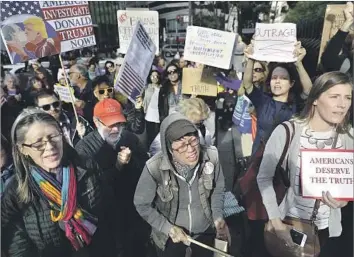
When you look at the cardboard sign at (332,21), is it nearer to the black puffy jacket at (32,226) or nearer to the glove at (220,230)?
the glove at (220,230)

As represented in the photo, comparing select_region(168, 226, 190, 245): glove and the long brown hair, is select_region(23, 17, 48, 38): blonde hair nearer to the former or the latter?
select_region(168, 226, 190, 245): glove

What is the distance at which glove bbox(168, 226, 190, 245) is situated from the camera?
2.25 m

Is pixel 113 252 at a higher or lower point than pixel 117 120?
lower

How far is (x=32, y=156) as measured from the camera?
2107 mm

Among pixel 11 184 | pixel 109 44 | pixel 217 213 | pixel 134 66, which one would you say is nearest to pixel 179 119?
pixel 217 213

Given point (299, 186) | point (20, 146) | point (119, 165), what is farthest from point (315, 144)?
point (20, 146)

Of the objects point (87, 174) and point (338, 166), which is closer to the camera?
point (338, 166)

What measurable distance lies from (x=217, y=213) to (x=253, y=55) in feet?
5.76

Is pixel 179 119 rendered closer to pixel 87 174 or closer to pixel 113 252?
pixel 87 174

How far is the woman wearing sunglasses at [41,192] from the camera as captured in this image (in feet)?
6.80

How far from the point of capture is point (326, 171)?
208cm

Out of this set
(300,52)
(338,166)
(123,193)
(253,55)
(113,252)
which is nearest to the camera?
(338,166)

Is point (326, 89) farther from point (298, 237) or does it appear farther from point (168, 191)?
point (168, 191)

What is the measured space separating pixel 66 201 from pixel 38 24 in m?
2.03
